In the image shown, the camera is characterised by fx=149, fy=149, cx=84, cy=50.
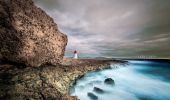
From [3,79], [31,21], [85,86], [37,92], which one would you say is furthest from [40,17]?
[85,86]

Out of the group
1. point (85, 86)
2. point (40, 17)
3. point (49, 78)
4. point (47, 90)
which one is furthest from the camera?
point (85, 86)

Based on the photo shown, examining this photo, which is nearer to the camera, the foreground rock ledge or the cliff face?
the foreground rock ledge

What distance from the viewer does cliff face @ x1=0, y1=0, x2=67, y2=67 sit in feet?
29.5

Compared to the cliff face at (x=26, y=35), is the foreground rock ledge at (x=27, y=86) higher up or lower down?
lower down

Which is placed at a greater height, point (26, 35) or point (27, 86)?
point (26, 35)

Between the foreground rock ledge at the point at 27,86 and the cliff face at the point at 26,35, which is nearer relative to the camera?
the foreground rock ledge at the point at 27,86

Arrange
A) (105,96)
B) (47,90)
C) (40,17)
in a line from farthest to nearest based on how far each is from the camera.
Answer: (105,96)
(40,17)
(47,90)

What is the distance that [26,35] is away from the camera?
30.8ft

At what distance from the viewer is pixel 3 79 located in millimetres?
6969

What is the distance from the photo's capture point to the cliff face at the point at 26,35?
29.5ft

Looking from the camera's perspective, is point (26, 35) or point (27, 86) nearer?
point (27, 86)

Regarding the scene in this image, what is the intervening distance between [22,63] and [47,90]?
3.46 meters

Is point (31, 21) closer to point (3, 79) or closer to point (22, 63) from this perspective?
point (22, 63)

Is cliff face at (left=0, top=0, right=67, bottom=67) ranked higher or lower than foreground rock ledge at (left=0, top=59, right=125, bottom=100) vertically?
higher
